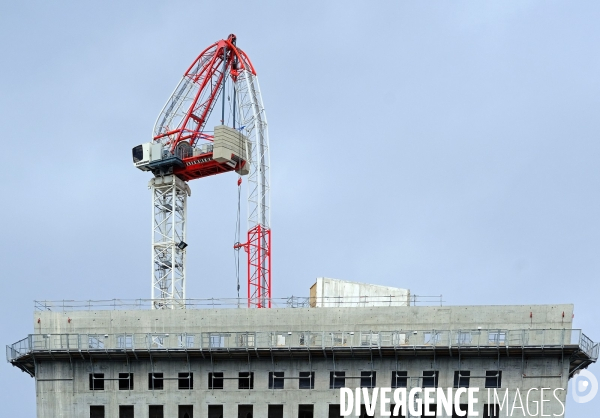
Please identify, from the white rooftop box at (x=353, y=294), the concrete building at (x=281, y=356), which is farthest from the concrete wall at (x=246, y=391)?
the white rooftop box at (x=353, y=294)

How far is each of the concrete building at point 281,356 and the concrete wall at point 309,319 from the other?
8 centimetres

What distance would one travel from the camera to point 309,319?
11675 cm

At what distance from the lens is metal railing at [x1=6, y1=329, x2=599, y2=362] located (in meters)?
114

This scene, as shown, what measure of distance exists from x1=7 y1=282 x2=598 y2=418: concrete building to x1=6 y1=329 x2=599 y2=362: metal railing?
0.09 meters

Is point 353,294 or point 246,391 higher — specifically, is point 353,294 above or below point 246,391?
above

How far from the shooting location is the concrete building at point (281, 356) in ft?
376

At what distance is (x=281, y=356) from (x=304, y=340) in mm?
2359

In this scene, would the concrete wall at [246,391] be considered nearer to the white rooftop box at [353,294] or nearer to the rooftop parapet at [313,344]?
the rooftop parapet at [313,344]

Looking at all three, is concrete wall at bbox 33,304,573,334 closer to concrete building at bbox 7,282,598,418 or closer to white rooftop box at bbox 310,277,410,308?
concrete building at bbox 7,282,598,418

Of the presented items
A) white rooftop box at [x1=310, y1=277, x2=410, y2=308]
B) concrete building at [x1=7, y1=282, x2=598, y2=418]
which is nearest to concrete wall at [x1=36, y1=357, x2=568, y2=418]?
concrete building at [x1=7, y1=282, x2=598, y2=418]

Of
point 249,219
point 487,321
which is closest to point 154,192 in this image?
point 249,219

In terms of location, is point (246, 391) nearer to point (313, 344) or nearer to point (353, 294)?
point (313, 344)

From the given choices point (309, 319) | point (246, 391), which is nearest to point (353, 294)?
point (309, 319)

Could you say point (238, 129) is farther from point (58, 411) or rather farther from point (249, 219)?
point (58, 411)
